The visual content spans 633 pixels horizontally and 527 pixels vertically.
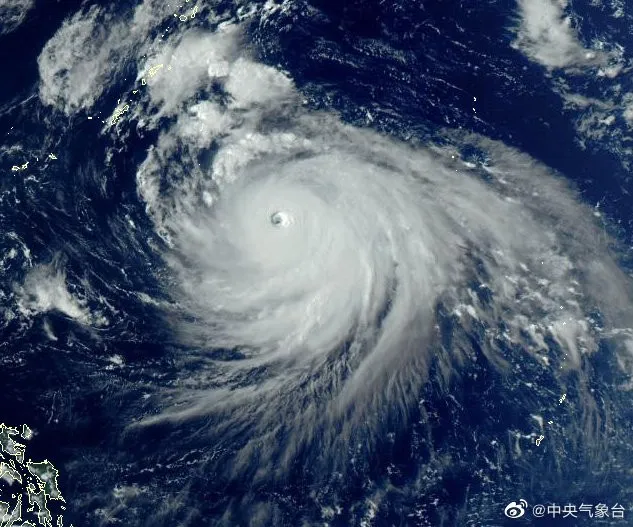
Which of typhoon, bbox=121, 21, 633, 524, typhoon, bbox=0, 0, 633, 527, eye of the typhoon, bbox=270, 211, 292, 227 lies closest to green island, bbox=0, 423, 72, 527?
typhoon, bbox=0, 0, 633, 527

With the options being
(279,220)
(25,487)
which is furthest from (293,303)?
(25,487)

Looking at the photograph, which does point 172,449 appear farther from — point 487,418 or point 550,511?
point 550,511

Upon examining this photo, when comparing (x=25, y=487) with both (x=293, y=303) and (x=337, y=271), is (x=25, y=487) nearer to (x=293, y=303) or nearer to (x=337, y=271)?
(x=293, y=303)

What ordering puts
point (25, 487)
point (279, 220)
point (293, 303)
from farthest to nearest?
point (279, 220)
point (293, 303)
point (25, 487)

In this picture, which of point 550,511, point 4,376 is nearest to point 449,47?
point 550,511

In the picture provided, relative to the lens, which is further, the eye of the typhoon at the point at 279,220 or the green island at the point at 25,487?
the eye of the typhoon at the point at 279,220

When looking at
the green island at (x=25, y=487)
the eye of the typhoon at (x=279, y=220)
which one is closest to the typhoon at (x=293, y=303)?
the eye of the typhoon at (x=279, y=220)

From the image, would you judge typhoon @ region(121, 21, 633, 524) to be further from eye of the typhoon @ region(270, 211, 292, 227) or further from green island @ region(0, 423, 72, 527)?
green island @ region(0, 423, 72, 527)

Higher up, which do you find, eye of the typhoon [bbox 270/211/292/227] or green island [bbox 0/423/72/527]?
eye of the typhoon [bbox 270/211/292/227]

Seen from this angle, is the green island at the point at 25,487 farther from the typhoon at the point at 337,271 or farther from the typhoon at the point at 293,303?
the typhoon at the point at 337,271
